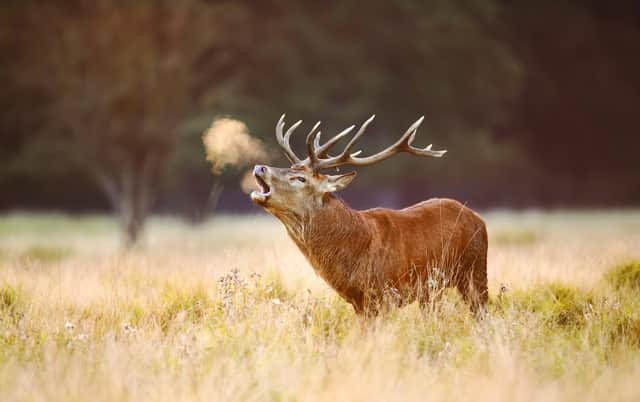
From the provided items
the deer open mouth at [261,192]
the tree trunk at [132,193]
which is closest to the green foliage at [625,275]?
the deer open mouth at [261,192]

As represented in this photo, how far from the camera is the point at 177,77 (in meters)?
15.6

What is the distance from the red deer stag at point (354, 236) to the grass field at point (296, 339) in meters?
0.24

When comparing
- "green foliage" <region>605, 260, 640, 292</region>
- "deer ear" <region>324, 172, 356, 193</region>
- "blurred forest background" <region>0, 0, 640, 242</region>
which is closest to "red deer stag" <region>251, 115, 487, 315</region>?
"deer ear" <region>324, 172, 356, 193</region>

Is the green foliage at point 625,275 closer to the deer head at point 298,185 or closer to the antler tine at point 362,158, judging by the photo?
the antler tine at point 362,158

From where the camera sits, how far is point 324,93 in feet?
67.9

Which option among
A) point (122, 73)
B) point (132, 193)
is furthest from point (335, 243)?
point (132, 193)

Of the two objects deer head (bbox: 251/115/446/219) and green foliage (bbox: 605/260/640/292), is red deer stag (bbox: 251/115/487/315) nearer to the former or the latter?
deer head (bbox: 251/115/446/219)

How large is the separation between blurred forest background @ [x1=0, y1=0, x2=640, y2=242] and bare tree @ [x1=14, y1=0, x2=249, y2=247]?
39 millimetres

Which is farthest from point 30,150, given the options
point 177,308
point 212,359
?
point 212,359

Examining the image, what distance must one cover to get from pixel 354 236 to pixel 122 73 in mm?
10922

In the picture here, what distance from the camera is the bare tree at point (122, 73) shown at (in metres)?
14.8

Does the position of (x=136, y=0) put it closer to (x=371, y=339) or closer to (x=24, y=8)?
(x=24, y=8)

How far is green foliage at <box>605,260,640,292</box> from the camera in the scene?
Result: 670cm

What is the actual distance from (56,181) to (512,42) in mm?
18130
